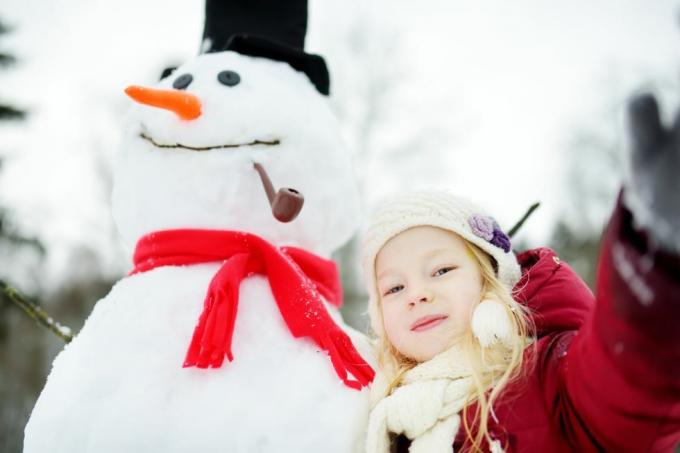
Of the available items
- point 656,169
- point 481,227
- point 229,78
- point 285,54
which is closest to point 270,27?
point 285,54

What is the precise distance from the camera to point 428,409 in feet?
3.87

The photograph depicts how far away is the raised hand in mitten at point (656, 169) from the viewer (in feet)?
2.23

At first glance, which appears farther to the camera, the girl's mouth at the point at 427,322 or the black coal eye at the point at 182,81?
the black coal eye at the point at 182,81

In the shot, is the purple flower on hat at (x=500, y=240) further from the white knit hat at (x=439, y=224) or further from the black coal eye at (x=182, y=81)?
the black coal eye at (x=182, y=81)

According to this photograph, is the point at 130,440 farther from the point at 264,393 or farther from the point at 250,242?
the point at 250,242

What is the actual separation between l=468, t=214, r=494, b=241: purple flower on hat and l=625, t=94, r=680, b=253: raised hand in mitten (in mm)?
663

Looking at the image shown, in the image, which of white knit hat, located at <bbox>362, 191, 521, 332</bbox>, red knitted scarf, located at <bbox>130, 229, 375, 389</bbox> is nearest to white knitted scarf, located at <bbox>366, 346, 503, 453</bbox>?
red knitted scarf, located at <bbox>130, 229, 375, 389</bbox>

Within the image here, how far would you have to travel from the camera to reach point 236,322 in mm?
1411

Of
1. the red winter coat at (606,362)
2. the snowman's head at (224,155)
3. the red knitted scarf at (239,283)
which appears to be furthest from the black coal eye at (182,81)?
the red winter coat at (606,362)

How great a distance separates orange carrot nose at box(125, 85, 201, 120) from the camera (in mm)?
1518

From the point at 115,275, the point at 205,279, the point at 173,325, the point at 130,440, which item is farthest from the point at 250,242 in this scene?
the point at 115,275

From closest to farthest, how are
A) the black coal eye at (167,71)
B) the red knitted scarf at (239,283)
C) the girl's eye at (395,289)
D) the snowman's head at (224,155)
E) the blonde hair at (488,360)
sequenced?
the blonde hair at (488,360) < the red knitted scarf at (239,283) < the girl's eye at (395,289) < the snowman's head at (224,155) < the black coal eye at (167,71)

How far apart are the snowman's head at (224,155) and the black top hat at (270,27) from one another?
0.13 m

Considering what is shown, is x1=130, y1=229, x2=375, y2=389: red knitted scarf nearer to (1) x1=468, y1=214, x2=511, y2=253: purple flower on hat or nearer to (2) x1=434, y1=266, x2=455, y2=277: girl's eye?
(2) x1=434, y1=266, x2=455, y2=277: girl's eye
